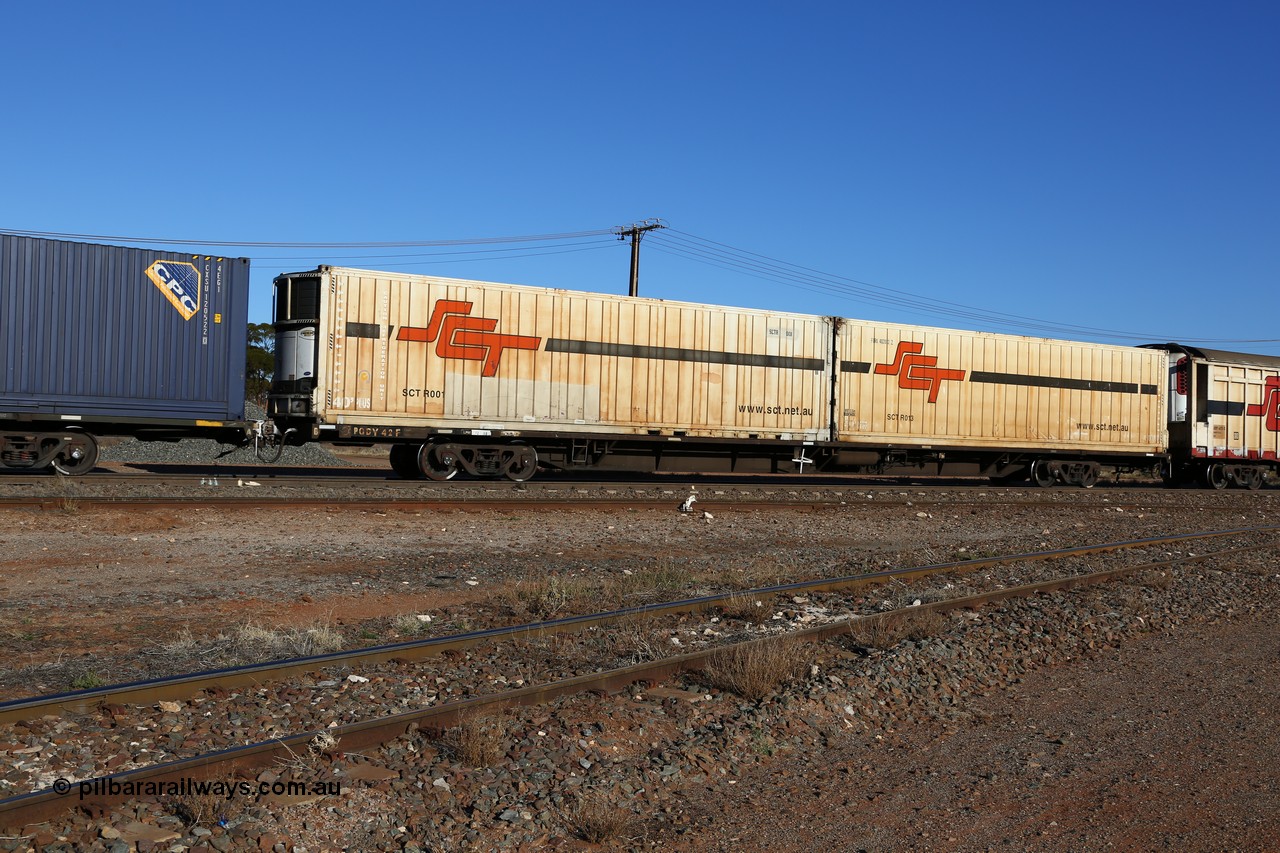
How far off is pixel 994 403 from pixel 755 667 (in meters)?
18.0

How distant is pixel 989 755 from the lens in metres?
5.34

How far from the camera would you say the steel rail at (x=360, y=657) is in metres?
4.95

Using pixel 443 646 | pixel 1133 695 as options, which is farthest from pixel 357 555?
pixel 1133 695

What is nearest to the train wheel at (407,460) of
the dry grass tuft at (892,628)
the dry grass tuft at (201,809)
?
the dry grass tuft at (892,628)

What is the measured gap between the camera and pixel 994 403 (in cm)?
2239

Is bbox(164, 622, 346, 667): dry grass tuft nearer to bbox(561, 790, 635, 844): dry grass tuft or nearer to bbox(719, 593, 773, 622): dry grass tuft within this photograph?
bbox(561, 790, 635, 844): dry grass tuft

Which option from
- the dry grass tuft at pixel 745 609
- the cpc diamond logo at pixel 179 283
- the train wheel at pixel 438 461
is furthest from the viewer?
the train wheel at pixel 438 461

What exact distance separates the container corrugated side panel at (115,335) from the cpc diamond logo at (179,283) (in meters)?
0.04

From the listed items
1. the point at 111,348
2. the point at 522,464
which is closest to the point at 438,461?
the point at 522,464

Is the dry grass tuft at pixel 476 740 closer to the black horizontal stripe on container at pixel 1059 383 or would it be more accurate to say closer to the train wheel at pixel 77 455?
the train wheel at pixel 77 455

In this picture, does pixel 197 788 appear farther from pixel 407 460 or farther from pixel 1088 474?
pixel 1088 474

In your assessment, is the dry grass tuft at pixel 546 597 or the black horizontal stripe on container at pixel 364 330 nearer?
the dry grass tuft at pixel 546 597

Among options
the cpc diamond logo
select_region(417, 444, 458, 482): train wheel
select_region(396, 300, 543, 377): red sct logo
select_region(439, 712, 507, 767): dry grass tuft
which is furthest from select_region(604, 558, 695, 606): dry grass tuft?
the cpc diamond logo

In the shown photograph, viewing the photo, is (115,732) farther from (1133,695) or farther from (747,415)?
(747,415)
